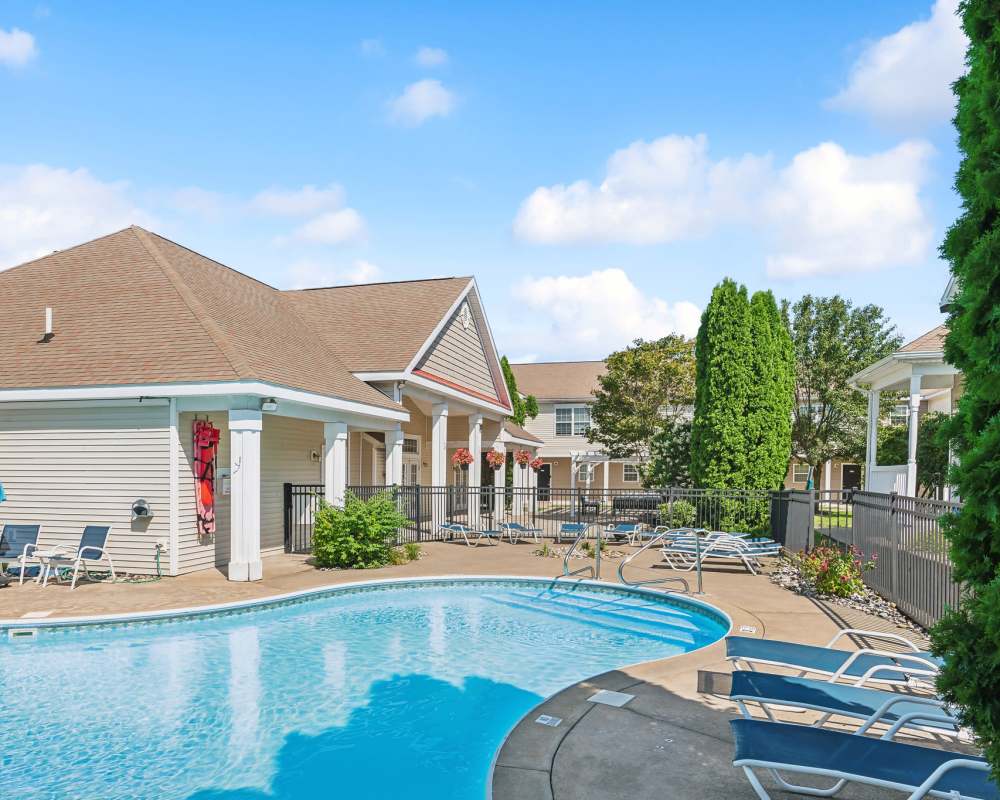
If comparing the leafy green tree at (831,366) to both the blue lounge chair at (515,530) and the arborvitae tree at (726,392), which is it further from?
the blue lounge chair at (515,530)

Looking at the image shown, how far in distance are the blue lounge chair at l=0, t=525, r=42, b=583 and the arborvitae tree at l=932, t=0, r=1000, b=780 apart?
13.4 m

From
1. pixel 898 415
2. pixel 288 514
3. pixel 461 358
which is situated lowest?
pixel 288 514

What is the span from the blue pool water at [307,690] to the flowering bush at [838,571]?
2.11 m

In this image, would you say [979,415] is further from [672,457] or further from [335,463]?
[672,457]

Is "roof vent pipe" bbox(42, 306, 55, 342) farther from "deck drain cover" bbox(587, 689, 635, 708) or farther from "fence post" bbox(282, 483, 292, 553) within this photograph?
"deck drain cover" bbox(587, 689, 635, 708)

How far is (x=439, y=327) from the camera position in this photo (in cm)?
1969

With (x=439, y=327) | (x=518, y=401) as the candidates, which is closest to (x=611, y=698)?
(x=439, y=327)

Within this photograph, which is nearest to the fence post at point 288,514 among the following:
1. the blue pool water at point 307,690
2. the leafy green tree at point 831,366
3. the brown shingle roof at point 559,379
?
the blue pool water at point 307,690

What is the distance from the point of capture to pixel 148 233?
16406 mm

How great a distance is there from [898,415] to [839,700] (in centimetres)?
3860

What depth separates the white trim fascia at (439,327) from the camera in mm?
17927

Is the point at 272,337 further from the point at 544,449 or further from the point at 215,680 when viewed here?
the point at 544,449

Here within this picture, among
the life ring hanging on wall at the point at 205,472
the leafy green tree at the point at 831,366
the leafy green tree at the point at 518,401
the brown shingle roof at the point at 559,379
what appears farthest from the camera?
the brown shingle roof at the point at 559,379

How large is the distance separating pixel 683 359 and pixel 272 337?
64.8 feet
